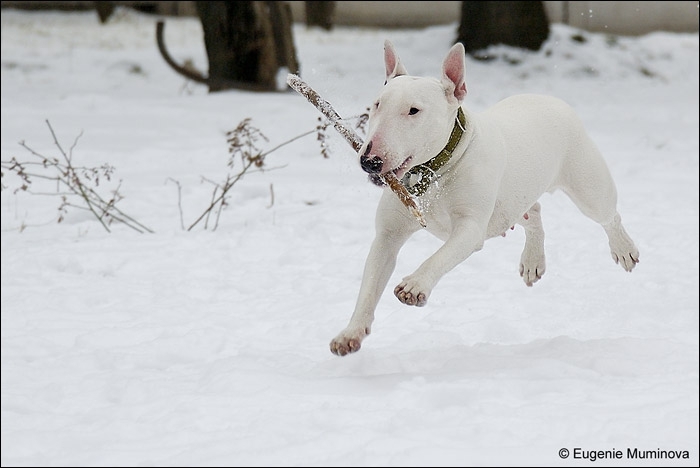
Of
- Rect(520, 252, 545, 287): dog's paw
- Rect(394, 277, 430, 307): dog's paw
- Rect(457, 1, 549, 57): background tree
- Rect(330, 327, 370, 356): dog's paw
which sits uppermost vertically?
Rect(394, 277, 430, 307): dog's paw

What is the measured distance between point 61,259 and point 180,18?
38.1 feet

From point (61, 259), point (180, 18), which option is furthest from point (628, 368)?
point (180, 18)

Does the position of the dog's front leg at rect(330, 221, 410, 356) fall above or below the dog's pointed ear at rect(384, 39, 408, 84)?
below

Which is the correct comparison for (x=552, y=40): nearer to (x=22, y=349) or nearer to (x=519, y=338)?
(x=519, y=338)

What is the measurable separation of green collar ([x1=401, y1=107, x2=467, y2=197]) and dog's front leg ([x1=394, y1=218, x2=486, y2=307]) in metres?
0.19

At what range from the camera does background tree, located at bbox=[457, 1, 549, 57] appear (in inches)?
453

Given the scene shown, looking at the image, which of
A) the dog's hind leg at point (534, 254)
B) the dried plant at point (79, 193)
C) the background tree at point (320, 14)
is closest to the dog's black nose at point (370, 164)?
the dog's hind leg at point (534, 254)

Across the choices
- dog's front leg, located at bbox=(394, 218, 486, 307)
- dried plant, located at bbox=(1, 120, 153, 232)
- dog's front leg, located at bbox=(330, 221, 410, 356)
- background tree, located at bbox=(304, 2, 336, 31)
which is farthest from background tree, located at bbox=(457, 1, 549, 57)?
dog's front leg, located at bbox=(394, 218, 486, 307)

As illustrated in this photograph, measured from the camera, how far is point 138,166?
7738 millimetres

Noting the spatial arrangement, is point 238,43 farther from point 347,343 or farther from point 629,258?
point 347,343

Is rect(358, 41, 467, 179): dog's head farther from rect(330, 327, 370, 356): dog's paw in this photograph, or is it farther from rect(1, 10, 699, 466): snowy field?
rect(1, 10, 699, 466): snowy field

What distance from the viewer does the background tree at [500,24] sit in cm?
1150

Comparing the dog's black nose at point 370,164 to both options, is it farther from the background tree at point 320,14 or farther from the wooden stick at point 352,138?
the background tree at point 320,14

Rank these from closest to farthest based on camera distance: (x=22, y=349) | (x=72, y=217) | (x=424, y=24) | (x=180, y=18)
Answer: (x=22, y=349), (x=72, y=217), (x=424, y=24), (x=180, y=18)
